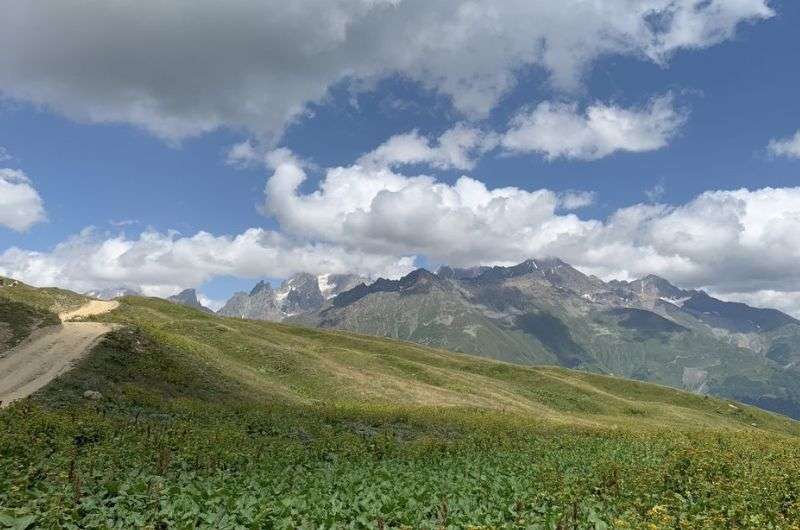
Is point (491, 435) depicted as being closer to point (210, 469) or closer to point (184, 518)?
point (210, 469)

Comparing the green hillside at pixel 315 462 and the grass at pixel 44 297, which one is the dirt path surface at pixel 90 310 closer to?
the grass at pixel 44 297

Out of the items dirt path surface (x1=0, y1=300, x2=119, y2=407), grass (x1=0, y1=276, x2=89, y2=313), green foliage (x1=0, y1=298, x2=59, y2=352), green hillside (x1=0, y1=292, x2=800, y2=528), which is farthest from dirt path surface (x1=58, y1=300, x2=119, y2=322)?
green hillside (x1=0, y1=292, x2=800, y2=528)

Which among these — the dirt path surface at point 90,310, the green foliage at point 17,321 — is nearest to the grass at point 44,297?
the dirt path surface at point 90,310

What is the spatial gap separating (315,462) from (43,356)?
30.7 m

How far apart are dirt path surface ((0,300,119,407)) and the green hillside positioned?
158 cm

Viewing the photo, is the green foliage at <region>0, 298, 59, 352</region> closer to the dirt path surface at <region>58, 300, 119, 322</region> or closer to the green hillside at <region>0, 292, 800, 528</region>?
the green hillside at <region>0, 292, 800, 528</region>

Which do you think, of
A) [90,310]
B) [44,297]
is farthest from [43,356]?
[44,297]

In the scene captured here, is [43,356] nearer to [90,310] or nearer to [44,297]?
[90,310]

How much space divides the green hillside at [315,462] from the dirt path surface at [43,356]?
158 centimetres

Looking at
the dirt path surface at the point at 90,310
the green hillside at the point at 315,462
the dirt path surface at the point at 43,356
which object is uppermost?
the dirt path surface at the point at 90,310

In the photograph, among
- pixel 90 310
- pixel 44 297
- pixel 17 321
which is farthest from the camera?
pixel 44 297

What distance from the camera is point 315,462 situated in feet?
87.5

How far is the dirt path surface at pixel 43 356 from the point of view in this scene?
37.0 metres

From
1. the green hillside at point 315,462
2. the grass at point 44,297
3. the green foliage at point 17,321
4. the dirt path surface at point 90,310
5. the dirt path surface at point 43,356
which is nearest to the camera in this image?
the green hillside at point 315,462
